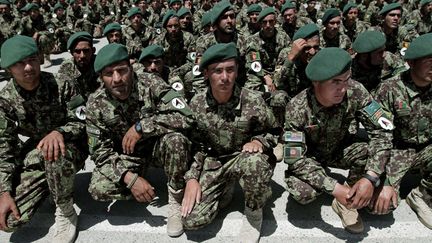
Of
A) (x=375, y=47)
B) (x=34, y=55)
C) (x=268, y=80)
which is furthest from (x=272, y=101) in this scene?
(x=34, y=55)

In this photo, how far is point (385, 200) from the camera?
2482mm

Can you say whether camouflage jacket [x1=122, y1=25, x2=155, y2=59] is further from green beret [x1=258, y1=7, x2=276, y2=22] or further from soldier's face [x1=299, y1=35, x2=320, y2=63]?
soldier's face [x1=299, y1=35, x2=320, y2=63]

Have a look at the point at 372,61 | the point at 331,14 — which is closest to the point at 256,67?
the point at 372,61

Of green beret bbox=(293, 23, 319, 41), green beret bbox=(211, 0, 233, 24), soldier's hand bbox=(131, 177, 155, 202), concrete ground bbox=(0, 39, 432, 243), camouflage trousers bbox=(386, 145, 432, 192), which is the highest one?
green beret bbox=(211, 0, 233, 24)

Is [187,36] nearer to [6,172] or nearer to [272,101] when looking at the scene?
[272,101]

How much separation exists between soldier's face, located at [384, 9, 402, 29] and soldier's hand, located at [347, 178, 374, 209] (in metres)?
3.64

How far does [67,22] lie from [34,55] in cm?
893

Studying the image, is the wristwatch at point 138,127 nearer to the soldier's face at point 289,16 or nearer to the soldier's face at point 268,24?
the soldier's face at point 268,24

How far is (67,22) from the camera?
10688 millimetres

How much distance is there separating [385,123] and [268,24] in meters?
2.96

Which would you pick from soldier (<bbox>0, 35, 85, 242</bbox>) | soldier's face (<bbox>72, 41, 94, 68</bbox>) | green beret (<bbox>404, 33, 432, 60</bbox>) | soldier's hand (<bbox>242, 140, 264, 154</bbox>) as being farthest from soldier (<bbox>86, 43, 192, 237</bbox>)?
green beret (<bbox>404, 33, 432, 60</bbox>)

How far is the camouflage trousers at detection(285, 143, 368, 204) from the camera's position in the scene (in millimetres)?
2523

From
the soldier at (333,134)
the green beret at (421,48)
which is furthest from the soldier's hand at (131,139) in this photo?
the green beret at (421,48)

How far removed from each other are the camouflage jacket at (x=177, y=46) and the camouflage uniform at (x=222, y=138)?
10.2 feet
